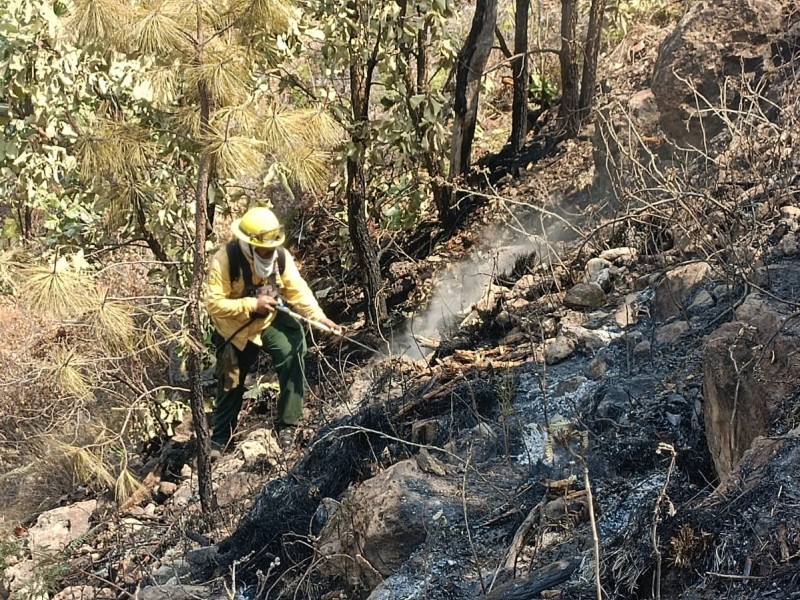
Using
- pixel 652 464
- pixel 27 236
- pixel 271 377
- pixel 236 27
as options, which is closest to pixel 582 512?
pixel 652 464

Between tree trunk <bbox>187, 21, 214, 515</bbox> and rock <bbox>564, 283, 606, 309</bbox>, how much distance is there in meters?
2.17

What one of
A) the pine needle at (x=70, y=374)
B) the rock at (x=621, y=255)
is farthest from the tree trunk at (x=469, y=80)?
the pine needle at (x=70, y=374)

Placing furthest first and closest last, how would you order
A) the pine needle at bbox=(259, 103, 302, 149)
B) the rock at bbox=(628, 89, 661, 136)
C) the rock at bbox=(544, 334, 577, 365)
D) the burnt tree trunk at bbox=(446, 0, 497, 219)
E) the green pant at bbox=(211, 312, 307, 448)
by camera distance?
the burnt tree trunk at bbox=(446, 0, 497, 219) → the rock at bbox=(628, 89, 661, 136) → the green pant at bbox=(211, 312, 307, 448) → the rock at bbox=(544, 334, 577, 365) → the pine needle at bbox=(259, 103, 302, 149)

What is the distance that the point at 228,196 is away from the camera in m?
5.93

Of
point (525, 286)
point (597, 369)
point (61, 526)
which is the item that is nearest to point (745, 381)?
point (597, 369)

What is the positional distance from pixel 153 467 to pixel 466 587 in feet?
13.9

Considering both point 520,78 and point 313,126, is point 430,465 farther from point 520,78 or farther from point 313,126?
point 520,78

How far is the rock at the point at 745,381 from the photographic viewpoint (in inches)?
123

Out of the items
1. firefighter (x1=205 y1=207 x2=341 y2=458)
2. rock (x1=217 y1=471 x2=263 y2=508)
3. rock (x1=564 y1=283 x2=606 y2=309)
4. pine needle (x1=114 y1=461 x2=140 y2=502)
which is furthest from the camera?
pine needle (x1=114 y1=461 x2=140 y2=502)

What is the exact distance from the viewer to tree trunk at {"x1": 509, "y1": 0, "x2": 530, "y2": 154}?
774 cm

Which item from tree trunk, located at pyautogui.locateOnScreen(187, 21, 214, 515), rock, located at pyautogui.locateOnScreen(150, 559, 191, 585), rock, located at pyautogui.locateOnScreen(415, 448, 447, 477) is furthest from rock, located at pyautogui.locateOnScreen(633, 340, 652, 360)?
rock, located at pyautogui.locateOnScreen(150, 559, 191, 585)

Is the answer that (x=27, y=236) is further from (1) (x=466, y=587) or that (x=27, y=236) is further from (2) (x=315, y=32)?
(1) (x=466, y=587)

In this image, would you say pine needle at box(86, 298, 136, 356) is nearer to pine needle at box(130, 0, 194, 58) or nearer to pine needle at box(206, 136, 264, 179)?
pine needle at box(206, 136, 264, 179)

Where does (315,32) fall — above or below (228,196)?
above
